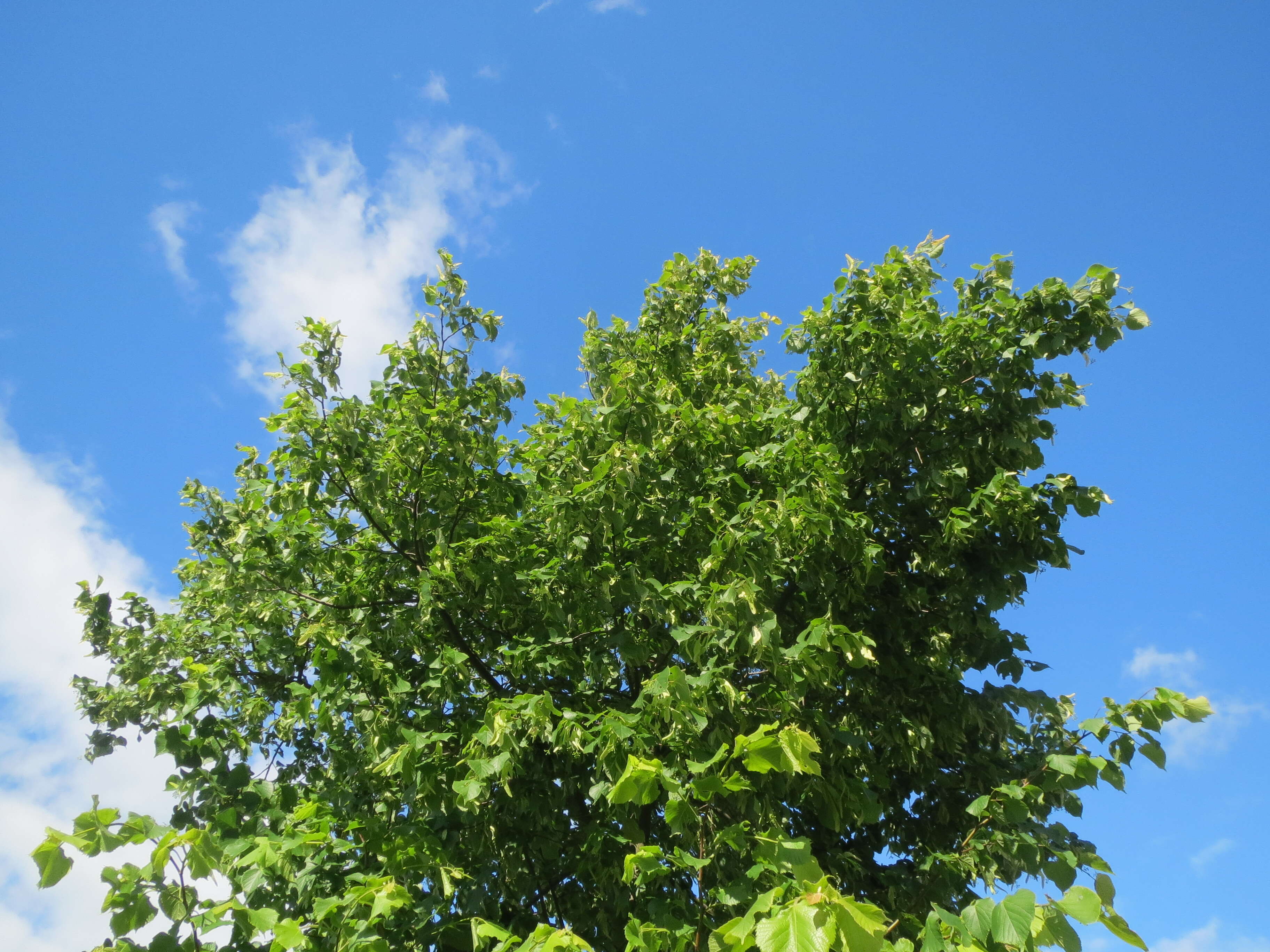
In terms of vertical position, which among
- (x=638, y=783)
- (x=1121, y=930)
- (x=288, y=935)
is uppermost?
(x=638, y=783)

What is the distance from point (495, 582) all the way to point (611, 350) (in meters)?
3.75

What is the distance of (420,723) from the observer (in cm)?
539

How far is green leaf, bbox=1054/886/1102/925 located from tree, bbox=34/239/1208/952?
1.22 meters

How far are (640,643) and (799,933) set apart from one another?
12.0 feet

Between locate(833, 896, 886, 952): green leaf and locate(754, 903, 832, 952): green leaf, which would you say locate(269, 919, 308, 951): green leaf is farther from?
locate(833, 896, 886, 952): green leaf

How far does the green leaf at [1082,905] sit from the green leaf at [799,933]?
1.09 meters

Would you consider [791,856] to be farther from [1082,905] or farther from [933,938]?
[1082,905]

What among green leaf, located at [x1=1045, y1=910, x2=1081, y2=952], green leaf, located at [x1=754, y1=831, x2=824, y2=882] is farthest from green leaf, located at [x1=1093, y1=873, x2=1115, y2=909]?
green leaf, located at [x1=754, y1=831, x2=824, y2=882]

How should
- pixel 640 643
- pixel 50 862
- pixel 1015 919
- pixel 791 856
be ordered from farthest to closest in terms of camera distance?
pixel 640 643
pixel 791 856
pixel 1015 919
pixel 50 862

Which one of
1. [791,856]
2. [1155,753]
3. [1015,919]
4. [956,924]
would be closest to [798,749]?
[791,856]

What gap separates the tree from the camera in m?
4.43

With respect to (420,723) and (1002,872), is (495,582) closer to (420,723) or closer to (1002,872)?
(420,723)

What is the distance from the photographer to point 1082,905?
2.83 metres

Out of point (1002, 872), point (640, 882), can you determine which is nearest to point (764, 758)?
point (640, 882)
